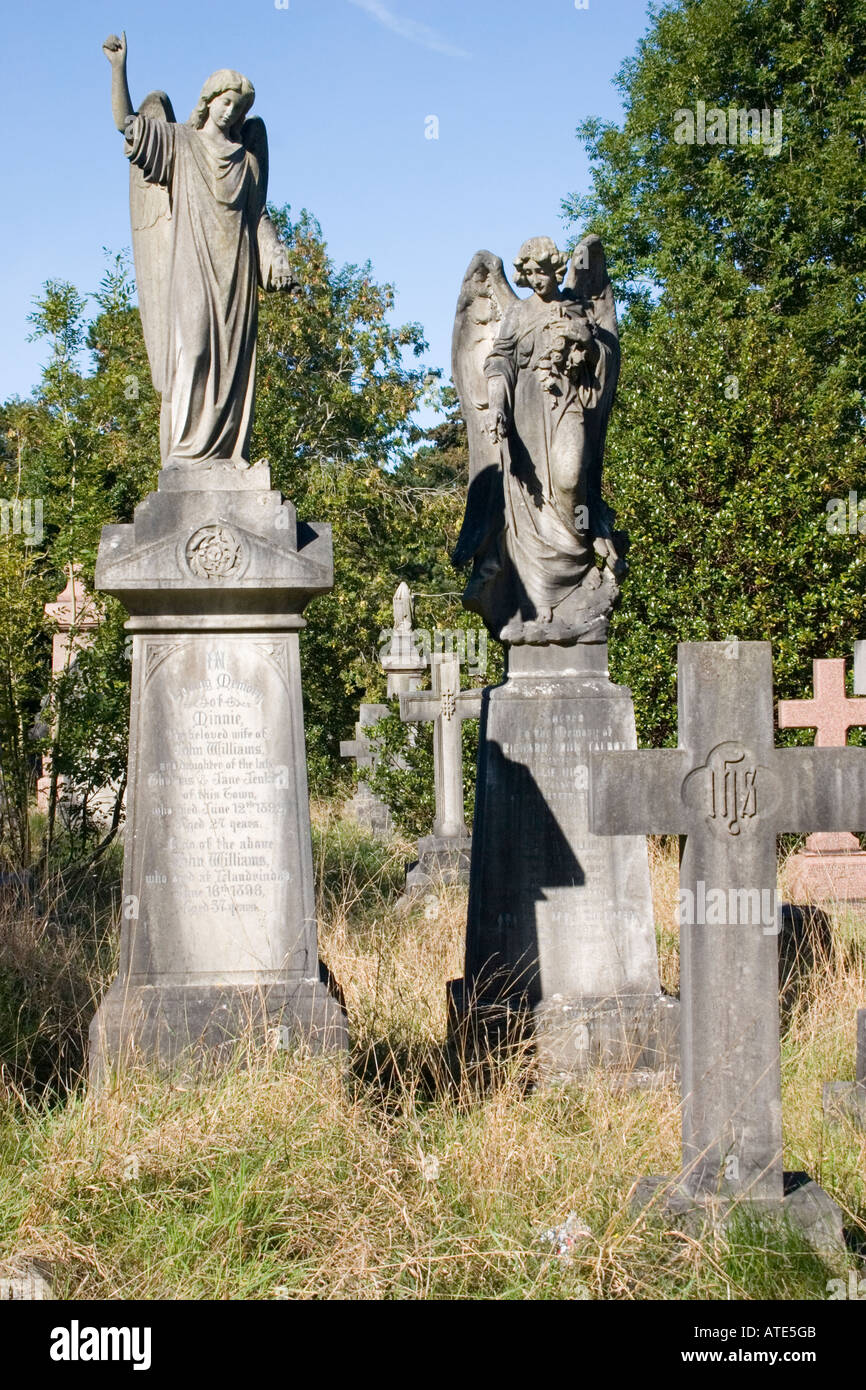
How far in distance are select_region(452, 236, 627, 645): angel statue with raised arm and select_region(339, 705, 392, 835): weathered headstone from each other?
27.5 feet

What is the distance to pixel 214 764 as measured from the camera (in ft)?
17.9

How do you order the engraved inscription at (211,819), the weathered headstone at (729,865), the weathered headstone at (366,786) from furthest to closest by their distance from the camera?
the weathered headstone at (366,786) < the engraved inscription at (211,819) < the weathered headstone at (729,865)

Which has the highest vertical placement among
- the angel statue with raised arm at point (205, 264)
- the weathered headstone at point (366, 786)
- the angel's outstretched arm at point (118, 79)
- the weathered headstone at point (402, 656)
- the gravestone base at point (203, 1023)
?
the angel's outstretched arm at point (118, 79)

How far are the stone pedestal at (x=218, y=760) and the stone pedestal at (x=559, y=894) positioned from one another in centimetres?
131

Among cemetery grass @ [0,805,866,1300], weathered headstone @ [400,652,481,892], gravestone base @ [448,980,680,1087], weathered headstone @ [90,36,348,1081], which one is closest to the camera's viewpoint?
cemetery grass @ [0,805,866,1300]

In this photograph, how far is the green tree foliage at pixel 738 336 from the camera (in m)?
12.5

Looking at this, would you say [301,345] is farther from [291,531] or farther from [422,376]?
[291,531]

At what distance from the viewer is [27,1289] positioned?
11.4 feet

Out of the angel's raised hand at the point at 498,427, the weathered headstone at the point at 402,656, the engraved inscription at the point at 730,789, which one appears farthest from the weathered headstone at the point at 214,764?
the weathered headstone at the point at 402,656

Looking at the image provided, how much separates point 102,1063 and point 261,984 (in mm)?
689

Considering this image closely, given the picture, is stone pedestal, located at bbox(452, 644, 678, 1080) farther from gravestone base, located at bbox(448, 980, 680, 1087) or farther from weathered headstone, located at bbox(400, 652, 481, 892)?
weathered headstone, located at bbox(400, 652, 481, 892)

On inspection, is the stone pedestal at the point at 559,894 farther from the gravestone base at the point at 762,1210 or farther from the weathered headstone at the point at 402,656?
the weathered headstone at the point at 402,656

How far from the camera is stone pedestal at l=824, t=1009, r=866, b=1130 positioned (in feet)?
16.4

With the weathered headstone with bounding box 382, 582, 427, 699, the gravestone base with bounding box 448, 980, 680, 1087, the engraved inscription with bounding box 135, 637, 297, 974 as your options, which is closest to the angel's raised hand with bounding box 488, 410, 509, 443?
the engraved inscription with bounding box 135, 637, 297, 974
